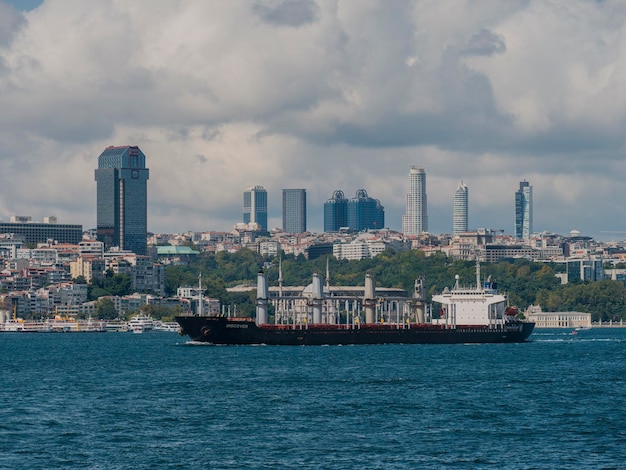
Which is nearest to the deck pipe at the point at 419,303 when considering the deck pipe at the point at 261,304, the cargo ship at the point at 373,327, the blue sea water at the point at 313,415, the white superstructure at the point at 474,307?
the cargo ship at the point at 373,327

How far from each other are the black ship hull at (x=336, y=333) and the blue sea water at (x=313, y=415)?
30.4m

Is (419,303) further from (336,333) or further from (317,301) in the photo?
(336,333)

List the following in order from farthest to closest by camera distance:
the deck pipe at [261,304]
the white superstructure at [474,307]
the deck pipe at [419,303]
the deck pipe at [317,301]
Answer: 1. the deck pipe at [419,303]
2. the deck pipe at [317,301]
3. the white superstructure at [474,307]
4. the deck pipe at [261,304]

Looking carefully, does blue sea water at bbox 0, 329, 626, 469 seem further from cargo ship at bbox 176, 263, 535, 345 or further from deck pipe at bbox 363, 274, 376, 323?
deck pipe at bbox 363, 274, 376, 323

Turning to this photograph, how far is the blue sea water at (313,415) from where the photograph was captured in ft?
168

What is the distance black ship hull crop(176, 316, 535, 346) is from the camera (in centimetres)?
13225

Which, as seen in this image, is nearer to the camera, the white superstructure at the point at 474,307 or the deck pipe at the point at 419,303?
the white superstructure at the point at 474,307

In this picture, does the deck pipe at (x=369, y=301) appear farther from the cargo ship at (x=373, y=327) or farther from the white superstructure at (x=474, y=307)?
the white superstructure at (x=474, y=307)

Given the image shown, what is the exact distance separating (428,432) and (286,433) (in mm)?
5475

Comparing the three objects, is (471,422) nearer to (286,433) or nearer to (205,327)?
(286,433)

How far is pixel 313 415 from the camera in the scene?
62500mm

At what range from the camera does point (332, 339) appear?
137 metres

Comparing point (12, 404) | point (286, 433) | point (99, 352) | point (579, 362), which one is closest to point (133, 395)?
point (12, 404)

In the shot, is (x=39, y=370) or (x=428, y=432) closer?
(x=428, y=432)
